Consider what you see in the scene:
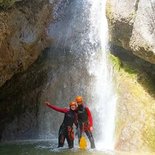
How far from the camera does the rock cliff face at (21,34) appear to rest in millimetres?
15859

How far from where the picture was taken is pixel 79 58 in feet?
65.8

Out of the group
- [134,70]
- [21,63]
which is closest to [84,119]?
[134,70]

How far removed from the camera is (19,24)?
16438 millimetres

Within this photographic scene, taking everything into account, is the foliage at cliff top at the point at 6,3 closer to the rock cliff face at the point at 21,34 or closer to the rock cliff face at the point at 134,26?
the rock cliff face at the point at 21,34

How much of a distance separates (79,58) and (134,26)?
4.55m

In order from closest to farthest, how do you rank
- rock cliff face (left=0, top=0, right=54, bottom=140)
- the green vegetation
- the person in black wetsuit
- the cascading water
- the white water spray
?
the person in black wetsuit
the green vegetation
rock cliff face (left=0, top=0, right=54, bottom=140)
the white water spray
the cascading water

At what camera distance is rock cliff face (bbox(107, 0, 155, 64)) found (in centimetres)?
1522

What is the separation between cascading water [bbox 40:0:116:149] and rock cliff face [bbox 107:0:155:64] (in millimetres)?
1751

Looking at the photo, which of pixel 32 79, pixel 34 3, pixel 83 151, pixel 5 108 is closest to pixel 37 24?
A: pixel 34 3

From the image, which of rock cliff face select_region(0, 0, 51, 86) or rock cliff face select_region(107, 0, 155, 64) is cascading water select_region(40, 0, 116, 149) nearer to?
rock cliff face select_region(107, 0, 155, 64)

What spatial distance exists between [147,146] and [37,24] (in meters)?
7.00

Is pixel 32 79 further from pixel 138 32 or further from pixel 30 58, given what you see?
pixel 138 32

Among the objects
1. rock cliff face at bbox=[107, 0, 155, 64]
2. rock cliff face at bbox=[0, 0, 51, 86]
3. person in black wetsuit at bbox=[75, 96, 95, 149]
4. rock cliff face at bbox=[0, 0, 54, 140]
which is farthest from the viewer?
rock cliff face at bbox=[0, 0, 54, 140]

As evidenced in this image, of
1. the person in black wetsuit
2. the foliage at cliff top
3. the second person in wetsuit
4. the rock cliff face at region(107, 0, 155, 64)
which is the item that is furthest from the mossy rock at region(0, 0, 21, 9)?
the rock cliff face at region(107, 0, 155, 64)
